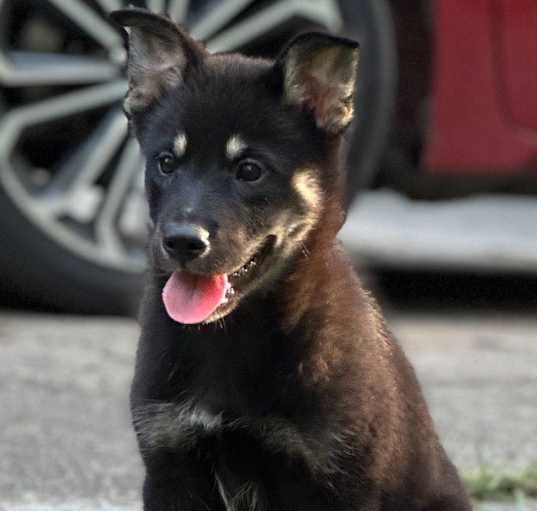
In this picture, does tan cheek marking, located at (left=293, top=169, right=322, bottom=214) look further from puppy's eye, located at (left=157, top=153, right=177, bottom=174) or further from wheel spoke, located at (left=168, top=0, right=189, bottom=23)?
wheel spoke, located at (left=168, top=0, right=189, bottom=23)

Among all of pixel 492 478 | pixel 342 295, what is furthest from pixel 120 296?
pixel 342 295

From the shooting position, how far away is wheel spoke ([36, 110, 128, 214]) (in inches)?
285

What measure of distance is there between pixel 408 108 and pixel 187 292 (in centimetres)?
357

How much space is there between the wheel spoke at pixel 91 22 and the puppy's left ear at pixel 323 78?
2.84 meters

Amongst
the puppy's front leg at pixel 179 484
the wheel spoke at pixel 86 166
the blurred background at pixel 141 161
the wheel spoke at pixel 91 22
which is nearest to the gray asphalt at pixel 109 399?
the blurred background at pixel 141 161

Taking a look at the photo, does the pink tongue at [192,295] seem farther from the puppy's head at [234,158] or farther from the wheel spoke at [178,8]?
the wheel spoke at [178,8]

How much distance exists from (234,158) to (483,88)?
10.9 ft

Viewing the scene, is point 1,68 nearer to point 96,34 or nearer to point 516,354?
point 96,34

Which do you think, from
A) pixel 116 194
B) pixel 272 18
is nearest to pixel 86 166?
pixel 116 194

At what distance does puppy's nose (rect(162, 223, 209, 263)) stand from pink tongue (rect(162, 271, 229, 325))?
0.13 m

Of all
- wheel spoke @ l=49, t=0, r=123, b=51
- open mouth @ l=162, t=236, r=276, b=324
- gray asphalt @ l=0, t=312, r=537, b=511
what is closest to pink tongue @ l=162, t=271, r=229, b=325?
open mouth @ l=162, t=236, r=276, b=324

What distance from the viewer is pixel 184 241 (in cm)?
417

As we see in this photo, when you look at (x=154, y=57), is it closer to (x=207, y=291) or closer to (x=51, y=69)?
(x=207, y=291)

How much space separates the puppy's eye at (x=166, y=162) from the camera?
4.39 m
